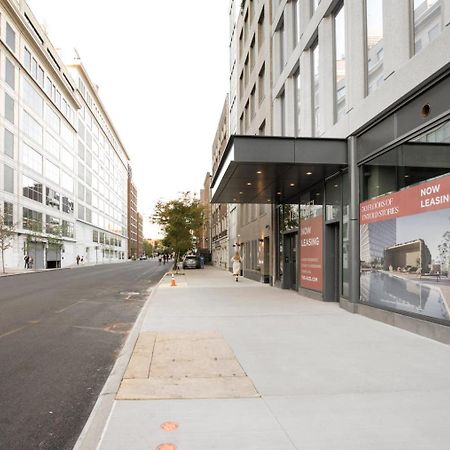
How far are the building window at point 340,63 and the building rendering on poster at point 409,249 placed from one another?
3698 millimetres

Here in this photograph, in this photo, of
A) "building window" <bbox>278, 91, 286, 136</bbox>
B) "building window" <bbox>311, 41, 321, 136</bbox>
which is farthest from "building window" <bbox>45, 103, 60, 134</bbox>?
"building window" <bbox>311, 41, 321, 136</bbox>

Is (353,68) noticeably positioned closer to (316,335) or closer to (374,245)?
(374,245)

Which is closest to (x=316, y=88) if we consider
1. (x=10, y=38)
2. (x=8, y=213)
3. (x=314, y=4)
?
(x=314, y=4)

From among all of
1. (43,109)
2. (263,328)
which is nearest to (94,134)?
(43,109)

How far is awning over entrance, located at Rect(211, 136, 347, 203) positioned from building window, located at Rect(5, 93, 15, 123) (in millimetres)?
39796

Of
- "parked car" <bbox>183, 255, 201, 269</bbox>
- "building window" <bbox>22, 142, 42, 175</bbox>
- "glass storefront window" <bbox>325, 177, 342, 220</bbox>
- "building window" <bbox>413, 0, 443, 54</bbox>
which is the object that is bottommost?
"parked car" <bbox>183, 255, 201, 269</bbox>

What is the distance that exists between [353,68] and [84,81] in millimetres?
81897

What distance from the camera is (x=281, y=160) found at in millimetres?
12383

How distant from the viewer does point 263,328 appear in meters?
9.14

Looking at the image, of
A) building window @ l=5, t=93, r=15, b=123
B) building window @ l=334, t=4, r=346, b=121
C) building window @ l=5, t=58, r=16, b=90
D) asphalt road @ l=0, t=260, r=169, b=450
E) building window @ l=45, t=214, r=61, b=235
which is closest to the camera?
asphalt road @ l=0, t=260, r=169, b=450

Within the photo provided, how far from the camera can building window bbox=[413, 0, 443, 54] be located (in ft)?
26.9

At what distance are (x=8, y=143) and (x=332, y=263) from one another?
143ft

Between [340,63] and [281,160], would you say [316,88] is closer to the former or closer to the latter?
[340,63]

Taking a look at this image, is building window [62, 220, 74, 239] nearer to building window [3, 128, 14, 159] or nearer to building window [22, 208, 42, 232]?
building window [22, 208, 42, 232]
